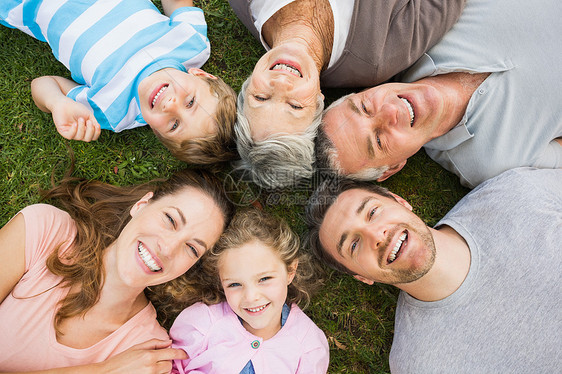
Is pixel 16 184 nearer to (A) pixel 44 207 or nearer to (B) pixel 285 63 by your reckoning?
(A) pixel 44 207

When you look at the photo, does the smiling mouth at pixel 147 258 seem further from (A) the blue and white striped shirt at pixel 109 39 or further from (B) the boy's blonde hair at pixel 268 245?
(A) the blue and white striped shirt at pixel 109 39

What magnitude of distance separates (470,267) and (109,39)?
3544 mm

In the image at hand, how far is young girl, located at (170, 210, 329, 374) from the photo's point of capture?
3133 mm

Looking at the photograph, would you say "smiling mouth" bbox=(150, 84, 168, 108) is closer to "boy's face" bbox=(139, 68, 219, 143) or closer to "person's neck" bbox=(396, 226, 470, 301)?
"boy's face" bbox=(139, 68, 219, 143)

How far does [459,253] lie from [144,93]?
284 cm

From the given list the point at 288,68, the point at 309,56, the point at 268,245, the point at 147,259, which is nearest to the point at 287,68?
the point at 288,68

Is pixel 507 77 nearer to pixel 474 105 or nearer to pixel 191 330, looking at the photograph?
pixel 474 105

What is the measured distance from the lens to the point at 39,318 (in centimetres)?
315

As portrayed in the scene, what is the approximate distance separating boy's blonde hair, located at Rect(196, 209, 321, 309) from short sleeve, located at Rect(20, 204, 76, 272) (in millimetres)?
1184

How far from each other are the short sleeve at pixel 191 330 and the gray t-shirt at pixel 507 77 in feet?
8.59

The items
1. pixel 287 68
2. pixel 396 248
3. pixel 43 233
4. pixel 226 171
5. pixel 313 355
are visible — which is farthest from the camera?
pixel 226 171

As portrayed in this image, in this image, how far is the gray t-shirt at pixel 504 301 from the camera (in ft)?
9.82

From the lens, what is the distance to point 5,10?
3434 mm

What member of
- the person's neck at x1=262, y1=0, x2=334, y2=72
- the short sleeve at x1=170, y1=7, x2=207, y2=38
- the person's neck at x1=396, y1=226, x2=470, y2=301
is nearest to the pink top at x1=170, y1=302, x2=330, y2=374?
the person's neck at x1=396, y1=226, x2=470, y2=301
